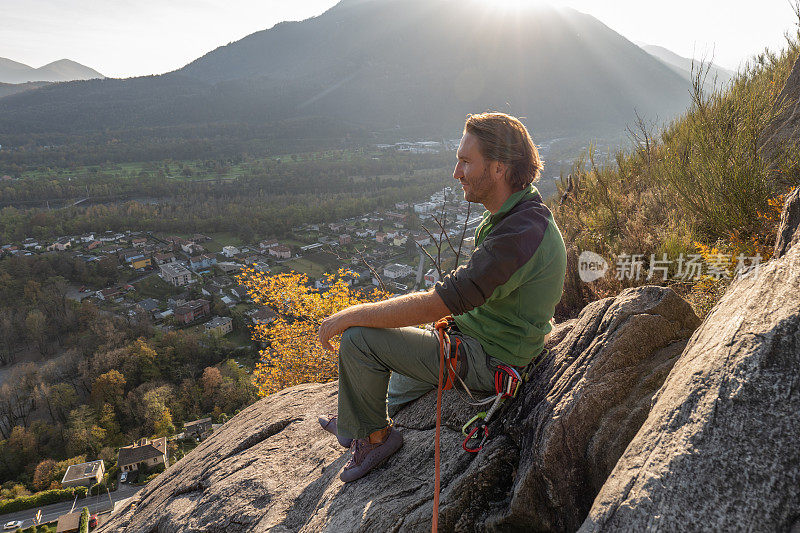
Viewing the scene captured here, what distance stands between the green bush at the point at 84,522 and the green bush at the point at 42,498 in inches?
88.4

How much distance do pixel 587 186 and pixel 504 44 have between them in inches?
6721

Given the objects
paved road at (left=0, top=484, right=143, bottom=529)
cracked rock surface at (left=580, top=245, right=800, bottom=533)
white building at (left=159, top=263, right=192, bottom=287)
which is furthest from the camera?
white building at (left=159, top=263, right=192, bottom=287)

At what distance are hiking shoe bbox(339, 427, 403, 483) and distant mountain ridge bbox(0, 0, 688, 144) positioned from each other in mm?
103320

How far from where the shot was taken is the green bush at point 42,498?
19.4 meters

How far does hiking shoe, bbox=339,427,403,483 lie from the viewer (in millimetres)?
2816

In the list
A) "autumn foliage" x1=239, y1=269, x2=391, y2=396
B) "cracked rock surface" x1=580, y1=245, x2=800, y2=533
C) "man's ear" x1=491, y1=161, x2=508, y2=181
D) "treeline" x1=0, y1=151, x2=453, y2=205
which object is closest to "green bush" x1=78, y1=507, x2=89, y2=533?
"autumn foliage" x1=239, y1=269, x2=391, y2=396

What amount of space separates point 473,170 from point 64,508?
89.1 ft

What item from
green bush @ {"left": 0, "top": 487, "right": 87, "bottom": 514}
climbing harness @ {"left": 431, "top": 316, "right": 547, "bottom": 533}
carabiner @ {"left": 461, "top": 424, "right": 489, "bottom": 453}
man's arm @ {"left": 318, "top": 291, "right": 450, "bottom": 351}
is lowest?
green bush @ {"left": 0, "top": 487, "right": 87, "bottom": 514}

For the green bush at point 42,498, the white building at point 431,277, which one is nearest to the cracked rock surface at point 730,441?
the white building at point 431,277

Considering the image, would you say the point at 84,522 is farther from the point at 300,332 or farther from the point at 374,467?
the point at 374,467

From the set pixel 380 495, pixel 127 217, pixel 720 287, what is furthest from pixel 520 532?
pixel 127 217

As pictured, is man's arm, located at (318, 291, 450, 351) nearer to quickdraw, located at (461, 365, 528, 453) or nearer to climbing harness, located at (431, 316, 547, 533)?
climbing harness, located at (431, 316, 547, 533)

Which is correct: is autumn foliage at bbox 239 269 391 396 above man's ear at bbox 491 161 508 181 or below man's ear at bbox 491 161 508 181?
below

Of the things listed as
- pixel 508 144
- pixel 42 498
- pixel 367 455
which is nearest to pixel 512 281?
pixel 508 144
